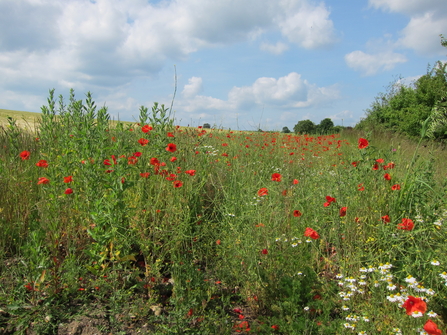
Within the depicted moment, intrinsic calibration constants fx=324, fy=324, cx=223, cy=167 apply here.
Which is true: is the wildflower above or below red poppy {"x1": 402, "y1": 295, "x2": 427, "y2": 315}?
above

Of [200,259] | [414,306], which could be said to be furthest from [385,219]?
[200,259]

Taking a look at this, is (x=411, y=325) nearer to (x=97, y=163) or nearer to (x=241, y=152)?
(x=97, y=163)

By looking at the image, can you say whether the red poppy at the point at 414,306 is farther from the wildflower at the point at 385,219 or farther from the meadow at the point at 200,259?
the wildflower at the point at 385,219

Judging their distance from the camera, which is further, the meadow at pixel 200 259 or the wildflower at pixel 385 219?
the wildflower at pixel 385 219

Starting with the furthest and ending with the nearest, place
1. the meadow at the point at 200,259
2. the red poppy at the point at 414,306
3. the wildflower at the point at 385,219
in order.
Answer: the wildflower at the point at 385,219 < the meadow at the point at 200,259 < the red poppy at the point at 414,306

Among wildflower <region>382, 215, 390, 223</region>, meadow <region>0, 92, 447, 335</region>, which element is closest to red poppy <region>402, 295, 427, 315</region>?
meadow <region>0, 92, 447, 335</region>

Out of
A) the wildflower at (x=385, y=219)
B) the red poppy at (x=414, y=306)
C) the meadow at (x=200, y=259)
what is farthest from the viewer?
the wildflower at (x=385, y=219)

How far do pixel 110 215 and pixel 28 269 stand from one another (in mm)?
647

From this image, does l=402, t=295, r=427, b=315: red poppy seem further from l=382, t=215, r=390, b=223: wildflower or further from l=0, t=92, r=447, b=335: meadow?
l=382, t=215, r=390, b=223: wildflower

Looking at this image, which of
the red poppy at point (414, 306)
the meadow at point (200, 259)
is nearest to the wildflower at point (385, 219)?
the meadow at point (200, 259)

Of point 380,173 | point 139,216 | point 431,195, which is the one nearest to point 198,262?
point 139,216

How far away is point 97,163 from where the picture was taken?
262 centimetres

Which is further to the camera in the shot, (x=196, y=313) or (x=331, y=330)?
(x=196, y=313)

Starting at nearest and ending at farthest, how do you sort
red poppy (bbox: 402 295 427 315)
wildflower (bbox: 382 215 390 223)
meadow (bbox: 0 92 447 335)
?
red poppy (bbox: 402 295 427 315)
meadow (bbox: 0 92 447 335)
wildflower (bbox: 382 215 390 223)
